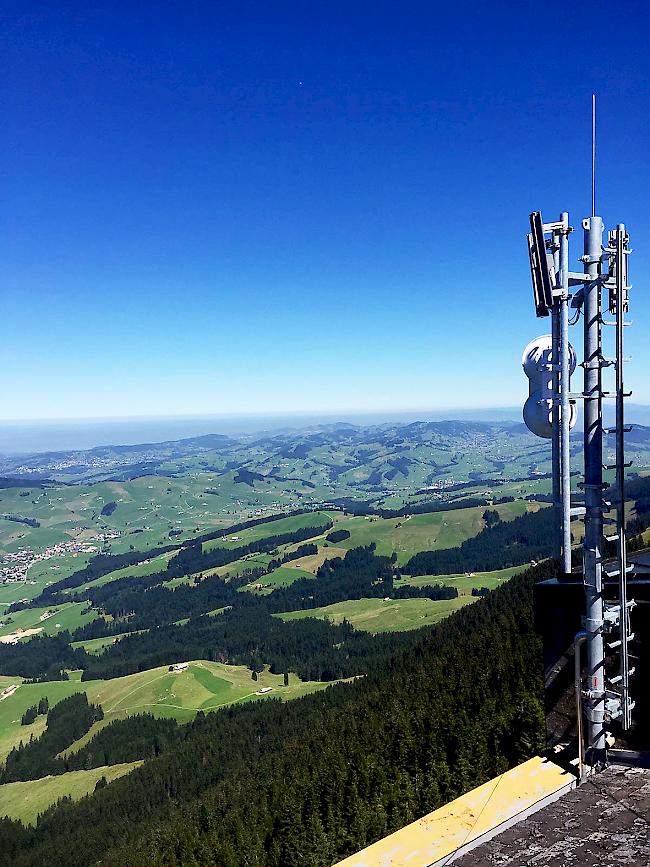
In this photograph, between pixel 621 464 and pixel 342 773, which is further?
pixel 342 773

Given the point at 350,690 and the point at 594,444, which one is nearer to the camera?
the point at 594,444

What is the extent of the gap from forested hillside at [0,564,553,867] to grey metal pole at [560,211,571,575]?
47891 mm

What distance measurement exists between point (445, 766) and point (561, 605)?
62.0m

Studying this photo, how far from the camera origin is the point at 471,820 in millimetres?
10188

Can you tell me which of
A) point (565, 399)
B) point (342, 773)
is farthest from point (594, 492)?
point (342, 773)

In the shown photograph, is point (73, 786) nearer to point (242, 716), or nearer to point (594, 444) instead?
point (242, 716)

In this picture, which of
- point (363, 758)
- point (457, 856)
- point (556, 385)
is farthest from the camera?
point (363, 758)

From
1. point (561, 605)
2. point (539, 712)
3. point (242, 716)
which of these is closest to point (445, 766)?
point (539, 712)

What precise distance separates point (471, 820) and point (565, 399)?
8.47 m

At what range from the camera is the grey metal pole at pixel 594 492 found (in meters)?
11.1

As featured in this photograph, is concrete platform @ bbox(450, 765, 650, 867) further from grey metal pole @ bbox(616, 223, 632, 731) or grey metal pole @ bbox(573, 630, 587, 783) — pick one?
grey metal pole @ bbox(616, 223, 632, 731)

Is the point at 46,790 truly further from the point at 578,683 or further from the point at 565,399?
the point at 565,399

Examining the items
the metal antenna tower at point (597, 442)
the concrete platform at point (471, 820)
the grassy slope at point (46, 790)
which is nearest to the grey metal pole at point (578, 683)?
the metal antenna tower at point (597, 442)

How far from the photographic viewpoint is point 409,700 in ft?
320
